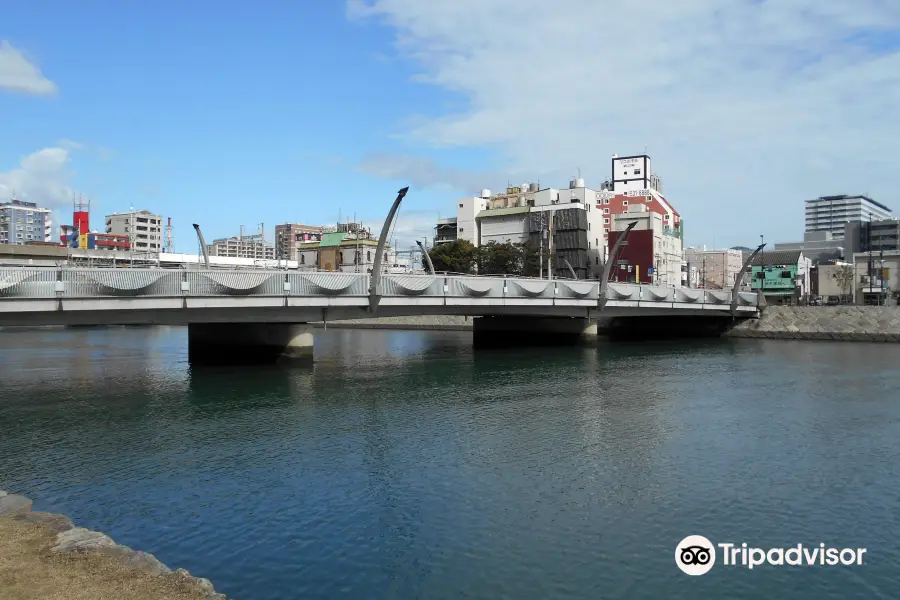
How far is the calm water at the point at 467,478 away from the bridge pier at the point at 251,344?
7.33 meters

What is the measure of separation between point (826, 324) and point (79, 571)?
92.9 metres

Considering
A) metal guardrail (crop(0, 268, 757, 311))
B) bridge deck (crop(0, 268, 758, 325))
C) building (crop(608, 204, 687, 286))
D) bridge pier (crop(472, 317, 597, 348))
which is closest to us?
metal guardrail (crop(0, 268, 757, 311))

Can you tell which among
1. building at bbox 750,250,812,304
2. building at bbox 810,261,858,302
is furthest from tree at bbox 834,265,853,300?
building at bbox 750,250,812,304

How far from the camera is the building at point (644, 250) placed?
499 feet

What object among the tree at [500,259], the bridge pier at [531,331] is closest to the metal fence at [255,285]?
the bridge pier at [531,331]

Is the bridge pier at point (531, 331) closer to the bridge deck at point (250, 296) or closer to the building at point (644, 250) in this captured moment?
the bridge deck at point (250, 296)

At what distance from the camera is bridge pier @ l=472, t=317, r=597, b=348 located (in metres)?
76.2

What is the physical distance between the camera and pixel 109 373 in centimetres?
5106

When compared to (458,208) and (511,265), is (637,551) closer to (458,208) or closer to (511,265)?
(511,265)

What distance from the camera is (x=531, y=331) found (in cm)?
7856

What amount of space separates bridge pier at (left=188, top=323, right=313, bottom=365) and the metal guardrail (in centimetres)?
980

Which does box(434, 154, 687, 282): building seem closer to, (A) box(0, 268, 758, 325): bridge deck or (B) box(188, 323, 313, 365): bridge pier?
(A) box(0, 268, 758, 325): bridge deck

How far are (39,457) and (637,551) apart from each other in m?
20.6

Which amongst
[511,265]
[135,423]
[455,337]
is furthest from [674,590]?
[511,265]
